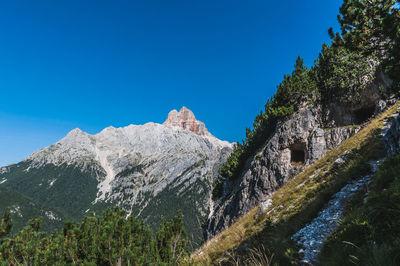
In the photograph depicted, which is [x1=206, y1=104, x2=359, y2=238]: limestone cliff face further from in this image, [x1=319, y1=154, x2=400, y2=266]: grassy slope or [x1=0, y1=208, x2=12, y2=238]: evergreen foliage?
[x1=319, y1=154, x2=400, y2=266]: grassy slope

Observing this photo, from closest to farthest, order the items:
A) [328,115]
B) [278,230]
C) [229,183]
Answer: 1. [278,230]
2. [328,115]
3. [229,183]

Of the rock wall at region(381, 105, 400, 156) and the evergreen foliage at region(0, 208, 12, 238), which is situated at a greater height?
the rock wall at region(381, 105, 400, 156)

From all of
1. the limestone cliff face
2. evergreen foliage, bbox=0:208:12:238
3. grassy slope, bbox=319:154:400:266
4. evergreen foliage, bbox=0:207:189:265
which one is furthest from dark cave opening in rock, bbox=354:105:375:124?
evergreen foliage, bbox=0:208:12:238

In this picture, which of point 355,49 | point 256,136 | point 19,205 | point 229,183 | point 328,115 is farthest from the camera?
point 19,205

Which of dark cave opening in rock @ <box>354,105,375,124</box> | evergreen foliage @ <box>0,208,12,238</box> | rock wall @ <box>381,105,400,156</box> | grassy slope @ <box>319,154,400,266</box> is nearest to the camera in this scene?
grassy slope @ <box>319,154,400,266</box>

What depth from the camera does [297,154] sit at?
1410 inches

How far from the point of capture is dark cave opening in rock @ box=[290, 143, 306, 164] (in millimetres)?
33938

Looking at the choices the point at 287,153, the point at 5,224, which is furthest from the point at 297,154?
the point at 5,224

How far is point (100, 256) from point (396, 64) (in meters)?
13.2

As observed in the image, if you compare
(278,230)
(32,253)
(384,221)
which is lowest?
(32,253)

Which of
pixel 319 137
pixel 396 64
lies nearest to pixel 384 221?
pixel 396 64

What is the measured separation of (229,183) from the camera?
189 ft

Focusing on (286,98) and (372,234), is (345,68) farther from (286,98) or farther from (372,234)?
(372,234)

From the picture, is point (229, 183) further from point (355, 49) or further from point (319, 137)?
point (355, 49)
